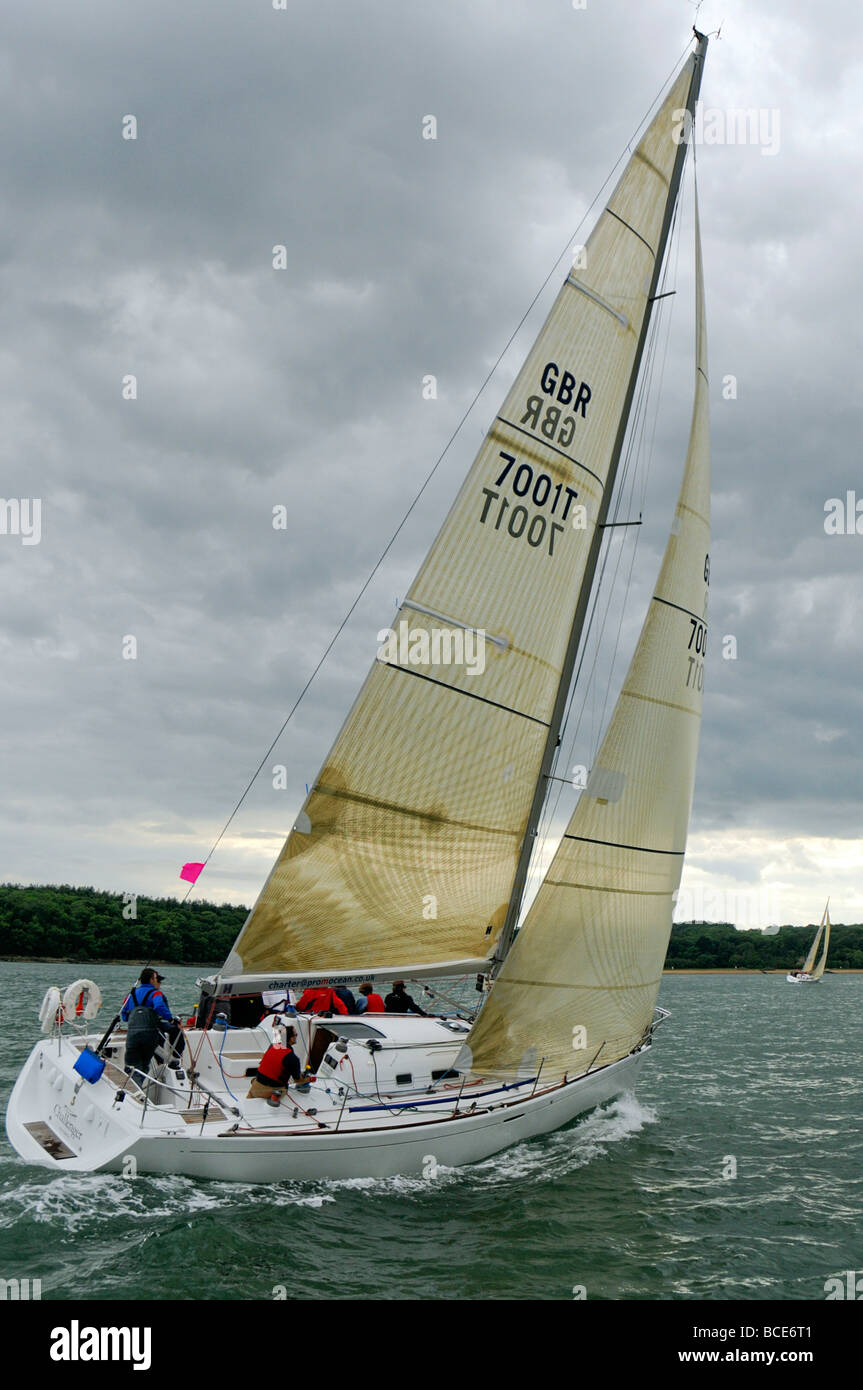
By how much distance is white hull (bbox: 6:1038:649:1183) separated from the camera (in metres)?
8.54

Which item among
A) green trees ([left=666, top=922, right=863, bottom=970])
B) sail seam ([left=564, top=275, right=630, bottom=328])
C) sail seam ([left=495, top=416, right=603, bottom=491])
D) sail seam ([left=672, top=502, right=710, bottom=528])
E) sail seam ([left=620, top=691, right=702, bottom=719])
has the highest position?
sail seam ([left=564, top=275, right=630, bottom=328])

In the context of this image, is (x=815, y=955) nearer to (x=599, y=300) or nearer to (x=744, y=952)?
(x=744, y=952)

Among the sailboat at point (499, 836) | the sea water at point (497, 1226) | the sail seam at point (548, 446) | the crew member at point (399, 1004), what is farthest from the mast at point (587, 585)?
the sea water at point (497, 1226)

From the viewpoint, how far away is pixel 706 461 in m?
13.7

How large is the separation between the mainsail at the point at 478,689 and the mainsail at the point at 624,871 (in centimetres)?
110

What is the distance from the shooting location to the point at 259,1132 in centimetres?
880

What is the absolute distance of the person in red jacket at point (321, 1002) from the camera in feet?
40.2

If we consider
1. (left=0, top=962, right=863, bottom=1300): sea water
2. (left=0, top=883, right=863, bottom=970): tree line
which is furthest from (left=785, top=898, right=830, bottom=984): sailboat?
(left=0, top=962, right=863, bottom=1300): sea water

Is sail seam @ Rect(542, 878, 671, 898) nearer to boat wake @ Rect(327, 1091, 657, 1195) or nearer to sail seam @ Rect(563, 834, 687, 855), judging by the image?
sail seam @ Rect(563, 834, 687, 855)

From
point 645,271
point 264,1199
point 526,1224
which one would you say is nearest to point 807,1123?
point 526,1224

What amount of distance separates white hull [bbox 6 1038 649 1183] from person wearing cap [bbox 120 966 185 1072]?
574 mm

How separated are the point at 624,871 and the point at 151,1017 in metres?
5.77

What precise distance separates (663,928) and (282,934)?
5.02 m

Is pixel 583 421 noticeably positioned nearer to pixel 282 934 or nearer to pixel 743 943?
pixel 282 934
